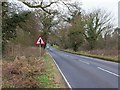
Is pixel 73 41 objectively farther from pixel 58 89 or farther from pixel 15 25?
pixel 58 89

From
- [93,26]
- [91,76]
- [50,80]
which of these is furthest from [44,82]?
[93,26]

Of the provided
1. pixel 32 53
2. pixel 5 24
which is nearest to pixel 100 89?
pixel 5 24

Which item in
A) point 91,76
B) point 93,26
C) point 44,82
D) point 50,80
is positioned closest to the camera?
point 44,82

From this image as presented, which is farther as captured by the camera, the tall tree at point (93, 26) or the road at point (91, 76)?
the tall tree at point (93, 26)

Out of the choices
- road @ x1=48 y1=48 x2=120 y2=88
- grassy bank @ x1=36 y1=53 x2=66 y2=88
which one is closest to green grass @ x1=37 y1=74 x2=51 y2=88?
grassy bank @ x1=36 y1=53 x2=66 y2=88

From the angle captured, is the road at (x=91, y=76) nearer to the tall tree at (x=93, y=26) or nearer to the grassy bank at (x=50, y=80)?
the grassy bank at (x=50, y=80)

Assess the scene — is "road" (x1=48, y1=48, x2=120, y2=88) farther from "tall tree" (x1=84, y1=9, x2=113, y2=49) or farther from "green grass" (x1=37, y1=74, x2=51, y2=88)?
"tall tree" (x1=84, y1=9, x2=113, y2=49)

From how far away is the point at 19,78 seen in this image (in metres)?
12.1

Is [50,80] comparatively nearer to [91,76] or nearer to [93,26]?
[91,76]

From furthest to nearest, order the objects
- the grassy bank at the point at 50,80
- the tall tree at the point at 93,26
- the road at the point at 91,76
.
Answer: the tall tree at the point at 93,26, the road at the point at 91,76, the grassy bank at the point at 50,80

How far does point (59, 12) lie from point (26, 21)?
217 inches

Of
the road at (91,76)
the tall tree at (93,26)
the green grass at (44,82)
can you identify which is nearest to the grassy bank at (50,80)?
the green grass at (44,82)

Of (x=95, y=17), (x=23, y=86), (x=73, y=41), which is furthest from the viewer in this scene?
(x=73, y=41)

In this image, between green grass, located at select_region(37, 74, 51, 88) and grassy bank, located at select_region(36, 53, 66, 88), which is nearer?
green grass, located at select_region(37, 74, 51, 88)
